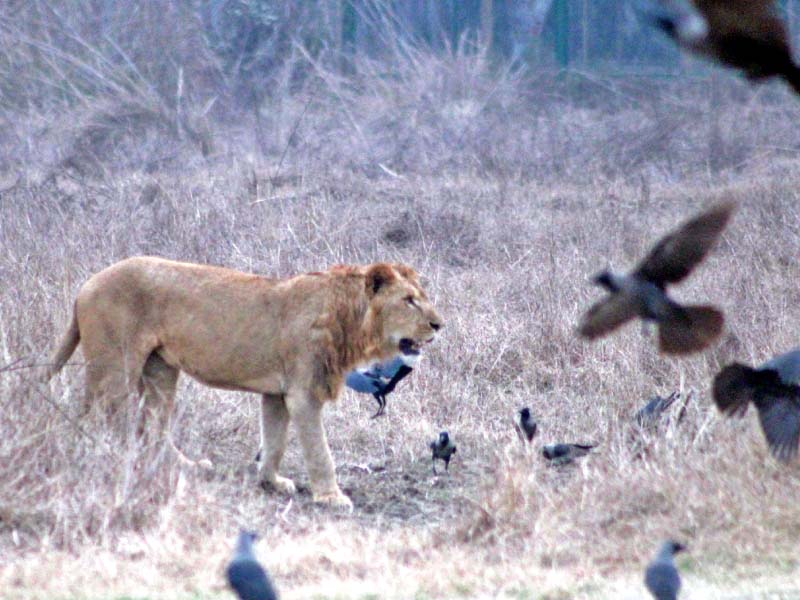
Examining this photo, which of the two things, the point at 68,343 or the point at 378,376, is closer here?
the point at 68,343

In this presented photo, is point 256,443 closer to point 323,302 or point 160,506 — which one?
point 323,302

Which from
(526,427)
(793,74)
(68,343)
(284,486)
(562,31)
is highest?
A: (793,74)

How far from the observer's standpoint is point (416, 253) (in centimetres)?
1433

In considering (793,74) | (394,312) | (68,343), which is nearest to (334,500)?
(394,312)

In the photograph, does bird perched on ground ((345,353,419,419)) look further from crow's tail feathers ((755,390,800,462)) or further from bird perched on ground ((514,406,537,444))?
crow's tail feathers ((755,390,800,462))

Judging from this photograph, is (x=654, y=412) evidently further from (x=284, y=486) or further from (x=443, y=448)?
(x=284, y=486)

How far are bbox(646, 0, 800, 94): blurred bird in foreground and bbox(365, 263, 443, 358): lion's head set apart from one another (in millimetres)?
4052

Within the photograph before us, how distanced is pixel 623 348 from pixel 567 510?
362 cm

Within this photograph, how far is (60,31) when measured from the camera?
2220 cm

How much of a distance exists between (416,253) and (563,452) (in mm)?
6260

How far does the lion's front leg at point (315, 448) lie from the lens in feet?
25.1

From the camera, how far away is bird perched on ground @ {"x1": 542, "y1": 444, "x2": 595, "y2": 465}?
827cm

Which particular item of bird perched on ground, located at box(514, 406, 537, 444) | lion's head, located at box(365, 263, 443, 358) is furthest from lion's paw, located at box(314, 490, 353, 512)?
bird perched on ground, located at box(514, 406, 537, 444)

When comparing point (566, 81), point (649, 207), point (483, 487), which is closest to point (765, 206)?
point (649, 207)
